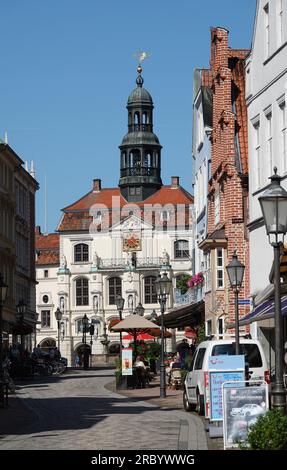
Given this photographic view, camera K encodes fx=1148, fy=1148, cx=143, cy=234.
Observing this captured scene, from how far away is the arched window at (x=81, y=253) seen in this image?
12575 centimetres

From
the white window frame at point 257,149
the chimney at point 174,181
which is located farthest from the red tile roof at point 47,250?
the white window frame at point 257,149

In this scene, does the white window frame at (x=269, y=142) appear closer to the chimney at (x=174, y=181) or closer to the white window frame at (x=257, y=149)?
the white window frame at (x=257, y=149)

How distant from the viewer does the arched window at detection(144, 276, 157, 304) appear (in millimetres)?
124062

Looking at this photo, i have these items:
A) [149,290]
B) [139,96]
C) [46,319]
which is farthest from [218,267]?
[46,319]

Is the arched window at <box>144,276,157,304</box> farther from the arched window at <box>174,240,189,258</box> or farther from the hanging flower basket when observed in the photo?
the hanging flower basket

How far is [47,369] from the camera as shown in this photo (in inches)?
2331

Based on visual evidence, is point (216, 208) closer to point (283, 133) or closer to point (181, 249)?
point (283, 133)

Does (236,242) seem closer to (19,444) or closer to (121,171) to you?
(19,444)

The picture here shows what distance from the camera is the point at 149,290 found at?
409ft

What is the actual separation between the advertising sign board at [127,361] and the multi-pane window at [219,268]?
4840mm

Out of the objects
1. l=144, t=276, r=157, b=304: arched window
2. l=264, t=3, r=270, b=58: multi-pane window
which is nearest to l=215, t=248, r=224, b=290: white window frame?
l=264, t=3, r=270, b=58: multi-pane window

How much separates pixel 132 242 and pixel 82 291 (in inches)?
305

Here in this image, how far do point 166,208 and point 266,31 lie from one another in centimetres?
9430

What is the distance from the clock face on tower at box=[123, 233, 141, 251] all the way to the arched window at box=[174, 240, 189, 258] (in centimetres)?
409
